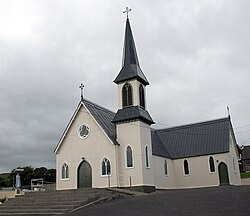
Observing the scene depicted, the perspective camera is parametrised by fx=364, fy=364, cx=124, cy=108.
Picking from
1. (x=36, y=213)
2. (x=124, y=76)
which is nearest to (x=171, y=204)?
(x=36, y=213)

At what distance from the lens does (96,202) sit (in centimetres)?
2194

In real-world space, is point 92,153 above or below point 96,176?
above

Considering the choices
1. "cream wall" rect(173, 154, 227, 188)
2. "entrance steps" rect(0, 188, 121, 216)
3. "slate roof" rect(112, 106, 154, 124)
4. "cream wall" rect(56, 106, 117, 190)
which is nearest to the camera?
"entrance steps" rect(0, 188, 121, 216)

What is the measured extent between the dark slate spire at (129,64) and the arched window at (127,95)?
0.71 meters

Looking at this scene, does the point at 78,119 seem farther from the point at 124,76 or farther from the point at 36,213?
the point at 36,213

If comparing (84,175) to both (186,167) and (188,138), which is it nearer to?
(186,167)

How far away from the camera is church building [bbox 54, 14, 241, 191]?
100ft

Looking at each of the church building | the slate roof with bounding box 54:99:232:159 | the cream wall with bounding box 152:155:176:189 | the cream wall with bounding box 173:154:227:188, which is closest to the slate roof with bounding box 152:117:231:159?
the slate roof with bounding box 54:99:232:159

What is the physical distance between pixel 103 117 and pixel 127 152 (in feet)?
15.2

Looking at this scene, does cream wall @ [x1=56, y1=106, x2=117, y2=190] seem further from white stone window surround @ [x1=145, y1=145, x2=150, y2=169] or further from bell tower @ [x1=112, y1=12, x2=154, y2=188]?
white stone window surround @ [x1=145, y1=145, x2=150, y2=169]

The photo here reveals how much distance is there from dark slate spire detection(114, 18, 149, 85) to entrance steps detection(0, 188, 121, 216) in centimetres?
1135

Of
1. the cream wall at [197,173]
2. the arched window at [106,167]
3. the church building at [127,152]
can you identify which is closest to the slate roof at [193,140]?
the church building at [127,152]

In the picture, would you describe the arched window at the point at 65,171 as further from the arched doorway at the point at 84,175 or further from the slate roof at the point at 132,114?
the slate roof at the point at 132,114

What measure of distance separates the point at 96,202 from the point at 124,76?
13.9m
